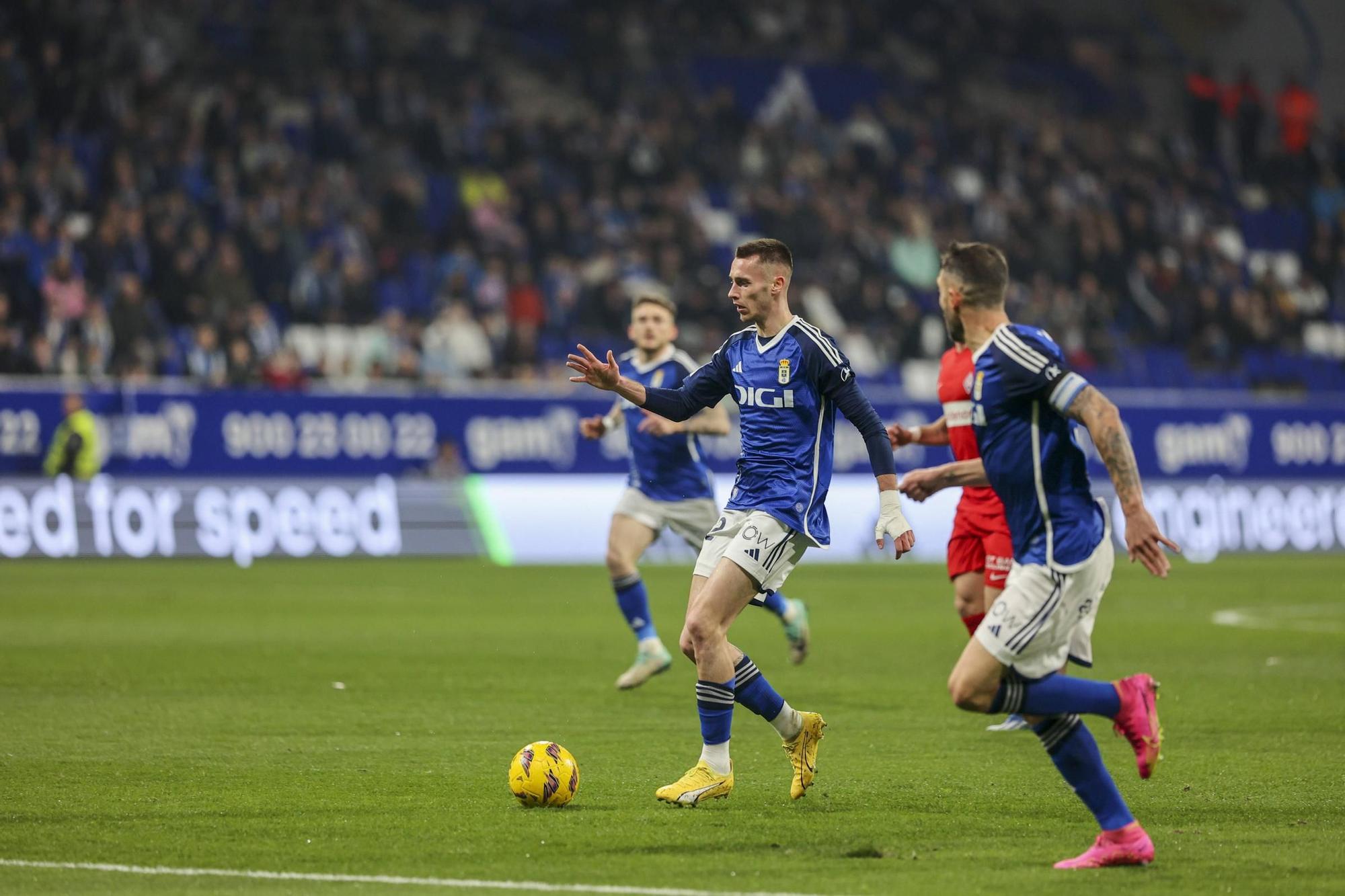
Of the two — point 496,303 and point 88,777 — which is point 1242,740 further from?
point 496,303

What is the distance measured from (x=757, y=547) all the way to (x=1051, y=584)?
5.94 ft

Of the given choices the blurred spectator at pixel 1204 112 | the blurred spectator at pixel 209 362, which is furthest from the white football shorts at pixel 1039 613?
the blurred spectator at pixel 1204 112

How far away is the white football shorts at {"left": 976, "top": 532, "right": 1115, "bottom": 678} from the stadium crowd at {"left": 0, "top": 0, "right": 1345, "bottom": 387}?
1909cm

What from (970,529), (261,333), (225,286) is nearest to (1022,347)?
(970,529)

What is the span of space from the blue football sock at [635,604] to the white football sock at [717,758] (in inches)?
177

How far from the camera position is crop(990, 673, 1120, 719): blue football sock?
673 cm

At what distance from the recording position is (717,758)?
27.0 ft

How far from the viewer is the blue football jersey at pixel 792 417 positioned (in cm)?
832

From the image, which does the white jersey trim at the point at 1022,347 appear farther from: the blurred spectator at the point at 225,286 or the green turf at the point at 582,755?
the blurred spectator at the point at 225,286

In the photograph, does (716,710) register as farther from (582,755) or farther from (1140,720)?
(1140,720)

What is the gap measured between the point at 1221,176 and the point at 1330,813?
3364 centimetres

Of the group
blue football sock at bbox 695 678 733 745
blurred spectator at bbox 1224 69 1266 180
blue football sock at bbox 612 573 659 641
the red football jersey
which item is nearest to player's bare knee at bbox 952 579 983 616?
the red football jersey

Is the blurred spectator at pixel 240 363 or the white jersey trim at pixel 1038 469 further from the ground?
the blurred spectator at pixel 240 363

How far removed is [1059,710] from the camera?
Result: 6.73 m
